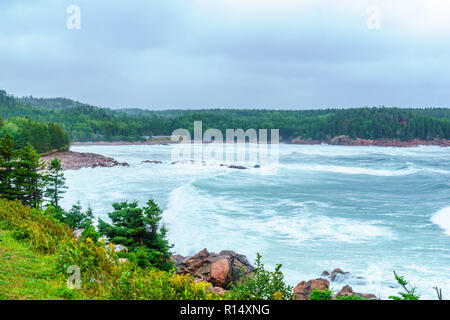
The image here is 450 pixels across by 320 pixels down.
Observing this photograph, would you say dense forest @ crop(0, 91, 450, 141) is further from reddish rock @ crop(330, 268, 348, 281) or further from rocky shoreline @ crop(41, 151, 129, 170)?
reddish rock @ crop(330, 268, 348, 281)

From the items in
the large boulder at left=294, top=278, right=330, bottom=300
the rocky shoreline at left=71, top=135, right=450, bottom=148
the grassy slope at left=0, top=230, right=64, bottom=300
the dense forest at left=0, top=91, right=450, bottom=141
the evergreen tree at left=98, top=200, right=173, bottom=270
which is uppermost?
the dense forest at left=0, top=91, right=450, bottom=141

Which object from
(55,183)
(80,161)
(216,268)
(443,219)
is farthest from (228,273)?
(80,161)

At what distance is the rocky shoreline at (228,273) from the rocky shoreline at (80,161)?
135 ft

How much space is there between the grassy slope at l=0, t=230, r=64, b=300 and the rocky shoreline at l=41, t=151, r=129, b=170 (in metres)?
42.8

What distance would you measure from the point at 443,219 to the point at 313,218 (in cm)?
787

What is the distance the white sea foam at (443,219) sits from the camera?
756 inches

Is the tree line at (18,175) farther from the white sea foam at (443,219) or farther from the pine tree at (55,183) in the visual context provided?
the white sea foam at (443,219)

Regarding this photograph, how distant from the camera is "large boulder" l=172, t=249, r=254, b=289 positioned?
38.3 feet

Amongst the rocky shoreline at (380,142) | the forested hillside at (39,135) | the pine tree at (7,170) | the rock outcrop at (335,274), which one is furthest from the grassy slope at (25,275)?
the rocky shoreline at (380,142)

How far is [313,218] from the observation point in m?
21.6

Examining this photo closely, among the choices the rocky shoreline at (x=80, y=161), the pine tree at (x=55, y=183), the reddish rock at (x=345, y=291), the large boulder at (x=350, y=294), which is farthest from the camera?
the rocky shoreline at (x=80, y=161)

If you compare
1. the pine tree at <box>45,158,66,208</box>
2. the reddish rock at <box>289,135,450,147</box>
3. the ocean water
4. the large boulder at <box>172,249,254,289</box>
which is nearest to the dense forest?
the reddish rock at <box>289,135,450,147</box>

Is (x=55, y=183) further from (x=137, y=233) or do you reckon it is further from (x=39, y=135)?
(x=39, y=135)
